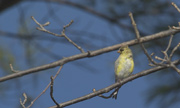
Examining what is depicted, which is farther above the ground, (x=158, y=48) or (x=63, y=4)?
(x=63, y=4)

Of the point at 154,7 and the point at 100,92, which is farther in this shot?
the point at 154,7

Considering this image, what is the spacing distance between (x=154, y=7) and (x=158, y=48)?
69 cm

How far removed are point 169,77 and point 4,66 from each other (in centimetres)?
233

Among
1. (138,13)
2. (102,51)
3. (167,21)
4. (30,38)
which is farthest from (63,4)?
(102,51)

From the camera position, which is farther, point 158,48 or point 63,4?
point 63,4

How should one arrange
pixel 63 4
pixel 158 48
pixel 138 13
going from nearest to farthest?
pixel 158 48 < pixel 138 13 < pixel 63 4

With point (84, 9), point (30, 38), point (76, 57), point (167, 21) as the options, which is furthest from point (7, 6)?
point (76, 57)

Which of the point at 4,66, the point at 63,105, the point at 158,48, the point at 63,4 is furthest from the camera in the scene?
the point at 4,66

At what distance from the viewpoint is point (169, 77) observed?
3.57 metres

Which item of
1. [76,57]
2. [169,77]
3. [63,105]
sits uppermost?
[169,77]

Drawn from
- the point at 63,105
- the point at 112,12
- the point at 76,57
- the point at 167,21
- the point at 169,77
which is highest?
the point at 112,12

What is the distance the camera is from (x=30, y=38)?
4145 mm

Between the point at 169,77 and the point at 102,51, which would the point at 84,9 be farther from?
the point at 102,51

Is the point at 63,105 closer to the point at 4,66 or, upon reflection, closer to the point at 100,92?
the point at 100,92
